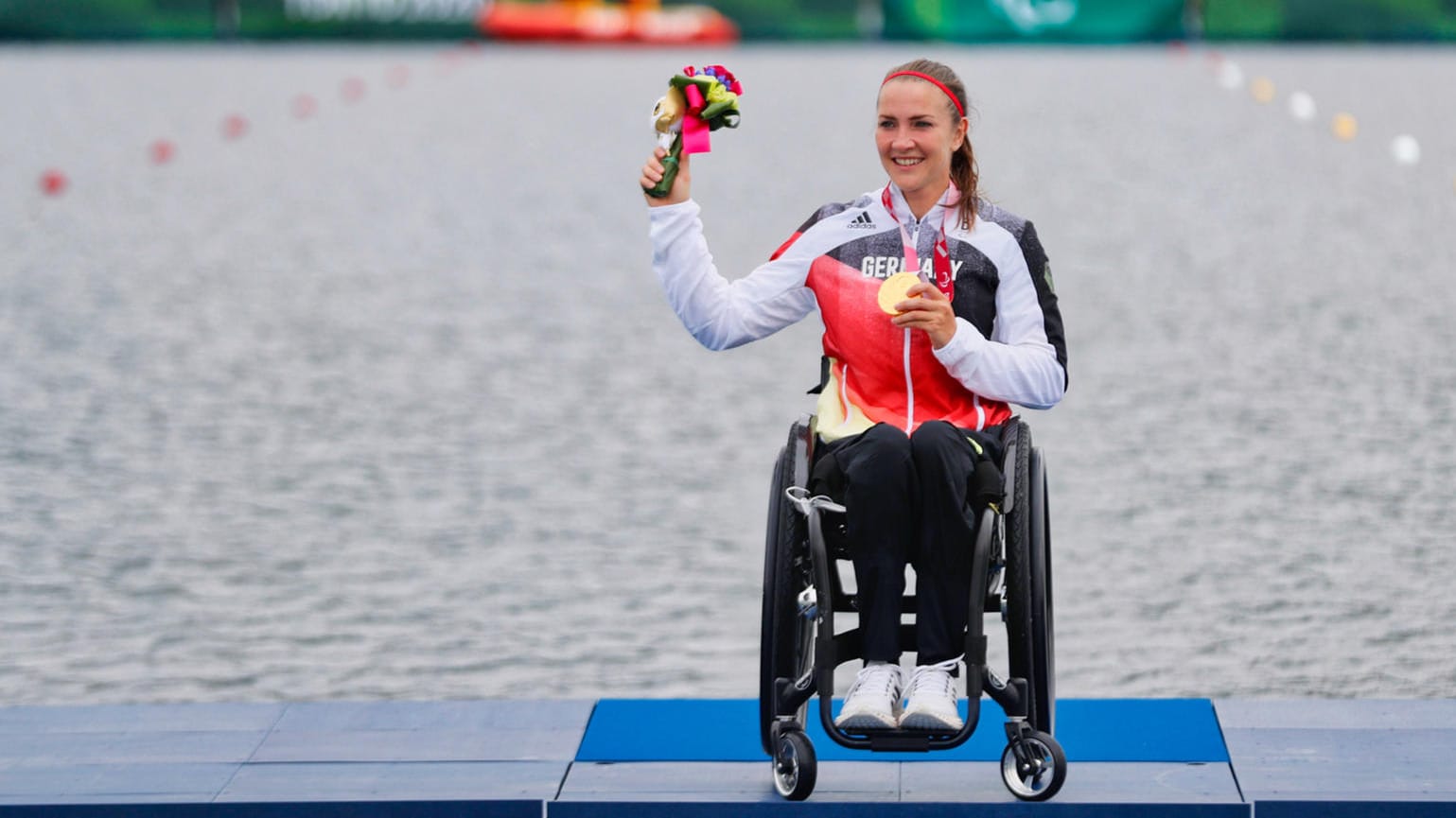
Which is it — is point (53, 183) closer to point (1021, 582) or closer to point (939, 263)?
point (939, 263)

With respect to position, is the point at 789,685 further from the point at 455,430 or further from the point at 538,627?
the point at 455,430

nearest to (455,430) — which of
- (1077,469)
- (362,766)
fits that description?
(1077,469)

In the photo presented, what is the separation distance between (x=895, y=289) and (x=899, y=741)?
2.46 feet

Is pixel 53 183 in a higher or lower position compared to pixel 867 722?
higher

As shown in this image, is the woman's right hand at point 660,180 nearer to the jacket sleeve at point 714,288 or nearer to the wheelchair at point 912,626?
the jacket sleeve at point 714,288

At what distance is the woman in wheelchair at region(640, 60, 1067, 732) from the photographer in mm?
3766

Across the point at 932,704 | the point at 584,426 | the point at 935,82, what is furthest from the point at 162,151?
the point at 932,704

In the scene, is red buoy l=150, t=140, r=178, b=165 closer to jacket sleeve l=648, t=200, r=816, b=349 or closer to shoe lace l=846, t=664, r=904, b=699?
jacket sleeve l=648, t=200, r=816, b=349

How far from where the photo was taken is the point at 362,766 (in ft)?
13.4

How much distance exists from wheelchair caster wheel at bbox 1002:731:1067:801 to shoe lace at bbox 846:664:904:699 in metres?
0.22

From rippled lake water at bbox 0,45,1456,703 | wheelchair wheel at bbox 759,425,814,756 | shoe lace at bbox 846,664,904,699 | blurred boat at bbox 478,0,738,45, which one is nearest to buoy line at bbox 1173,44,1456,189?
rippled lake water at bbox 0,45,1456,703

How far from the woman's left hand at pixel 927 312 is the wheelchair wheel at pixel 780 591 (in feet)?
1.14

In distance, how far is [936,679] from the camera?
3754 mm

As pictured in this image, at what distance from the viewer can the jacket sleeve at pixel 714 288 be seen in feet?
12.9
